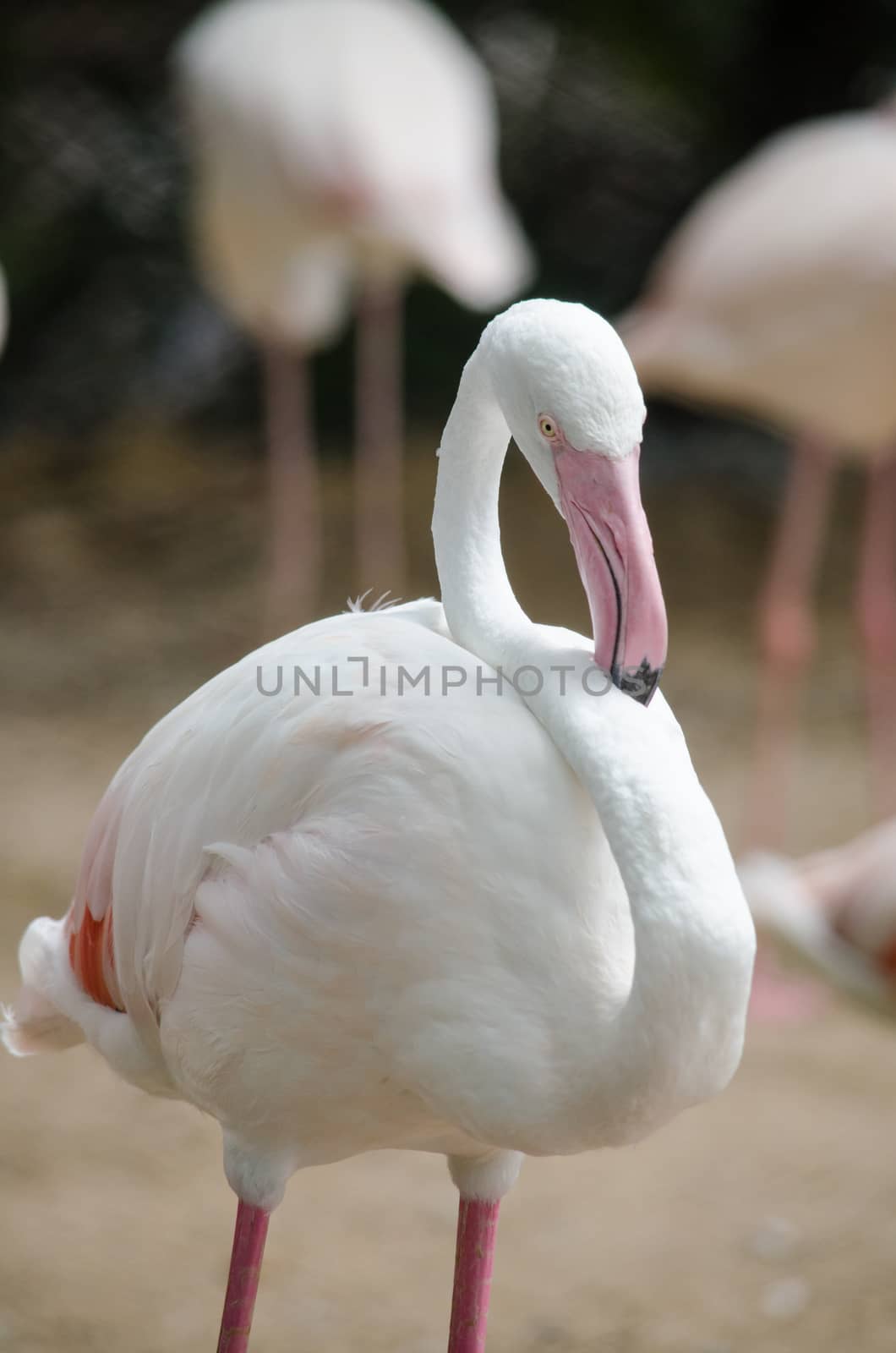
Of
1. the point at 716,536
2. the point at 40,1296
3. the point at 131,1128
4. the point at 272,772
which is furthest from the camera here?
the point at 716,536

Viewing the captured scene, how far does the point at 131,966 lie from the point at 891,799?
109 inches

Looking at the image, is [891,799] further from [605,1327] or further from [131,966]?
[131,966]

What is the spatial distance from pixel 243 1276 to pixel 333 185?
3.40 metres

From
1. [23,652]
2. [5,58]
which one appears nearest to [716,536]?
[23,652]

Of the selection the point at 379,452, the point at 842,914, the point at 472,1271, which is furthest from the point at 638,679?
the point at 379,452

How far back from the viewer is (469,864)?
1554 millimetres

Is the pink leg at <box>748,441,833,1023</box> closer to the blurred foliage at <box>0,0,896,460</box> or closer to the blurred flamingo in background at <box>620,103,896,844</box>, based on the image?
the blurred flamingo in background at <box>620,103,896,844</box>

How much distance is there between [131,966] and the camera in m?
1.86

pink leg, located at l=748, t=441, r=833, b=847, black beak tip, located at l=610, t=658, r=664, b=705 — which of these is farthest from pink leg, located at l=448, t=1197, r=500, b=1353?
pink leg, located at l=748, t=441, r=833, b=847

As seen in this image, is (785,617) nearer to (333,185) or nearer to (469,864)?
(333,185)

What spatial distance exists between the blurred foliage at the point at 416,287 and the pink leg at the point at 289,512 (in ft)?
3.19

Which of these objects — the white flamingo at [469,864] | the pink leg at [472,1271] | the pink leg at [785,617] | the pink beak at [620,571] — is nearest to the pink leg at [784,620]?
the pink leg at [785,617]

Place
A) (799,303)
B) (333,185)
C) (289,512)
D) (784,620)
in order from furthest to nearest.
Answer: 1. (289,512)
2. (333,185)
3. (784,620)
4. (799,303)

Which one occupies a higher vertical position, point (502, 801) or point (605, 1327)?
point (502, 801)
